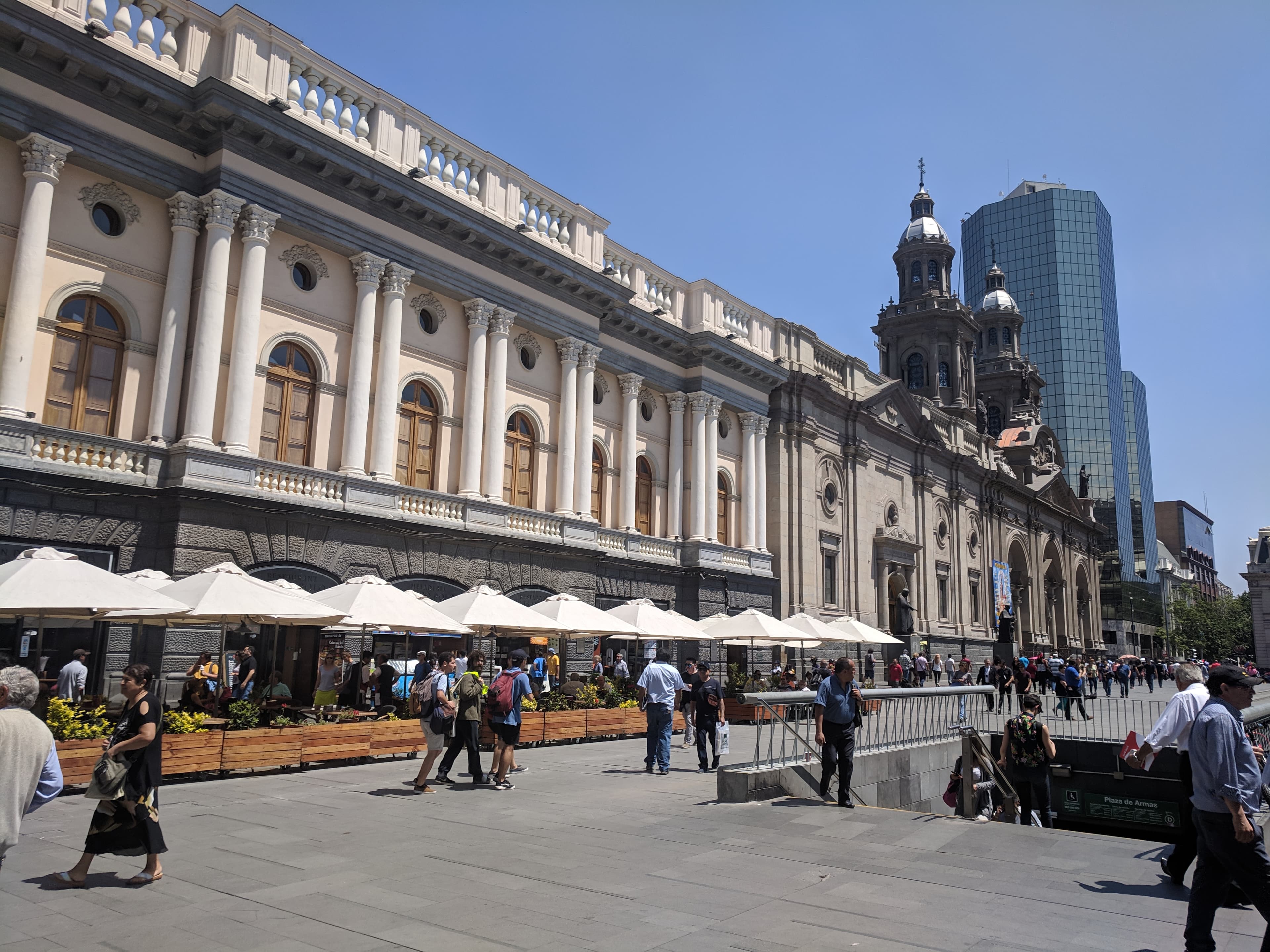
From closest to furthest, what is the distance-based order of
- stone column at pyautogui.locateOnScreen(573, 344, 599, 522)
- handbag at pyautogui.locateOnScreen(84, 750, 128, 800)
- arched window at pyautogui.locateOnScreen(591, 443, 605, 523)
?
handbag at pyautogui.locateOnScreen(84, 750, 128, 800) < stone column at pyautogui.locateOnScreen(573, 344, 599, 522) < arched window at pyautogui.locateOnScreen(591, 443, 605, 523)

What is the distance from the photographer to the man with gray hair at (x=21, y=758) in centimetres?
570

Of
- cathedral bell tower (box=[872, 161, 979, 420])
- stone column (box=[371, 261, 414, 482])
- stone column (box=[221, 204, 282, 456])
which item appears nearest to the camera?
stone column (box=[221, 204, 282, 456])

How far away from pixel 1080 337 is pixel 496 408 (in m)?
130

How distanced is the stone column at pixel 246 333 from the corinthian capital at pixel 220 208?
1.07ft

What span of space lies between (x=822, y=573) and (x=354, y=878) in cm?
3302

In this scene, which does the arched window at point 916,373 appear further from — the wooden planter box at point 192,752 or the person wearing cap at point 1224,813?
the person wearing cap at point 1224,813

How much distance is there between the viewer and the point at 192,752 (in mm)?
13773

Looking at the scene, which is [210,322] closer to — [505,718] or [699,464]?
[505,718]

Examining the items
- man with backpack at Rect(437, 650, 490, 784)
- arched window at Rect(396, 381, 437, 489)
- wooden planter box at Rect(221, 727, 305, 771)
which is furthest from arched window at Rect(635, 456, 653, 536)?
man with backpack at Rect(437, 650, 490, 784)

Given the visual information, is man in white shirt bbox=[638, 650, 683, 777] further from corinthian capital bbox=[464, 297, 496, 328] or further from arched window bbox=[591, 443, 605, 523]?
arched window bbox=[591, 443, 605, 523]

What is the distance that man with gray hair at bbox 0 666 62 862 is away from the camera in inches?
225

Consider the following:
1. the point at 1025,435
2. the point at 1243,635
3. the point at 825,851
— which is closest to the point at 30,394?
the point at 825,851

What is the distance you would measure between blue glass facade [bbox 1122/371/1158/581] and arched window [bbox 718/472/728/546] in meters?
122

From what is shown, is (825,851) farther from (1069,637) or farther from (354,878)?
(1069,637)
